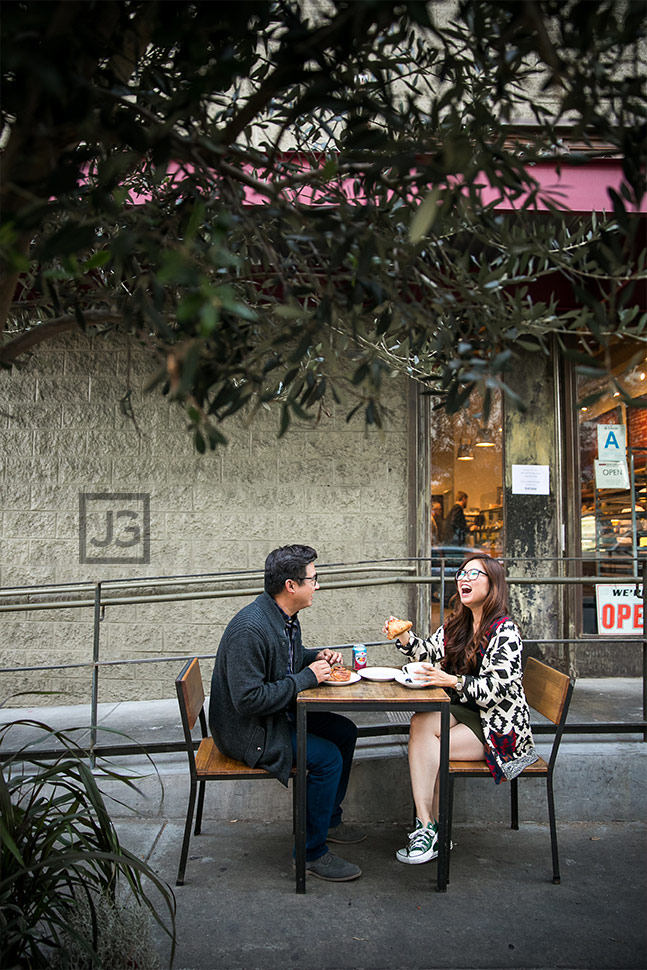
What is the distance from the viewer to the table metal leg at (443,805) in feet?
10.7

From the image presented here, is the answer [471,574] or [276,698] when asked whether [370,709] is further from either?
[471,574]

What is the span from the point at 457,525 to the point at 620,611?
4.51 feet

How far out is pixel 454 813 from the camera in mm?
3990

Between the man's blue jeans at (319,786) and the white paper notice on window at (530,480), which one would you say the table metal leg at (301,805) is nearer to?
the man's blue jeans at (319,786)

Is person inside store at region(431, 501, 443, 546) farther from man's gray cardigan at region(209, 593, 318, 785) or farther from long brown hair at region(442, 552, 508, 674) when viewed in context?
man's gray cardigan at region(209, 593, 318, 785)

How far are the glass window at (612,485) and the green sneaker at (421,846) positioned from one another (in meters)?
3.12

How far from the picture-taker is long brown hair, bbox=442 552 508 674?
369 centimetres

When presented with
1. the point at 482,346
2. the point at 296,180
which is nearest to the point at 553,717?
the point at 482,346

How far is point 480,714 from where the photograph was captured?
11.9 ft

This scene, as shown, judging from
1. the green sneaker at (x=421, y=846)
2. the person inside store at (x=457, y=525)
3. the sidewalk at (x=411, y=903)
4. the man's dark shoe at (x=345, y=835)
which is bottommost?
the sidewalk at (x=411, y=903)

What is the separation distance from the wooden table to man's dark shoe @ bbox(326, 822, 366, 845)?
1.84 ft

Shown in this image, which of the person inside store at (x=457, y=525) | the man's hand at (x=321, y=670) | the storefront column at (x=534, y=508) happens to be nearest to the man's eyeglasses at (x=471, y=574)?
the man's hand at (x=321, y=670)

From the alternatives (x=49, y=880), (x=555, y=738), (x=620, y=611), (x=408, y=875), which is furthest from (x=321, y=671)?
(x=620, y=611)

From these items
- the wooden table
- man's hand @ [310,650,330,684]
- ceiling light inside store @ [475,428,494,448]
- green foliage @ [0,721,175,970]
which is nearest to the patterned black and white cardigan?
the wooden table
